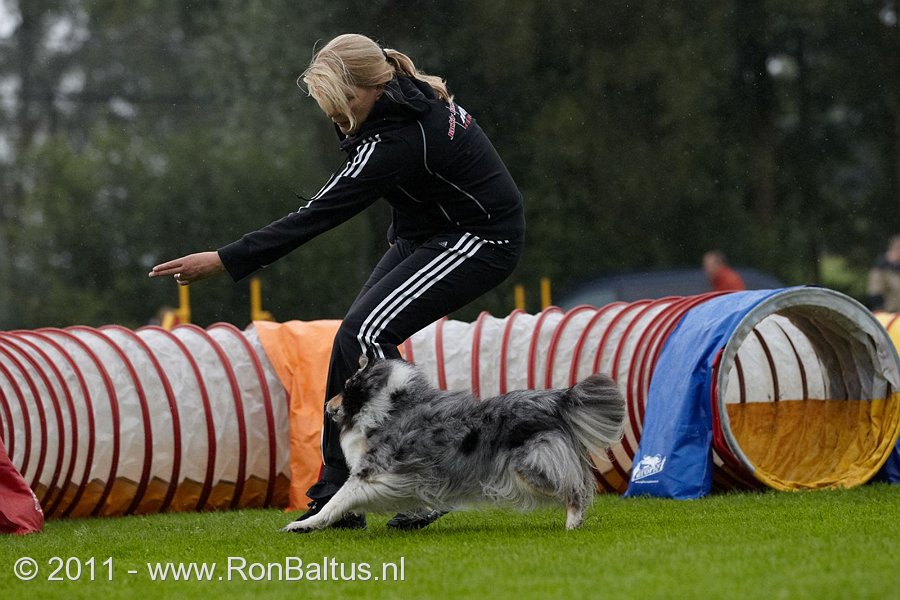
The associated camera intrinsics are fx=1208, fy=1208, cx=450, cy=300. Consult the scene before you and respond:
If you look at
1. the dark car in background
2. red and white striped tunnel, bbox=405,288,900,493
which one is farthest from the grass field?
the dark car in background

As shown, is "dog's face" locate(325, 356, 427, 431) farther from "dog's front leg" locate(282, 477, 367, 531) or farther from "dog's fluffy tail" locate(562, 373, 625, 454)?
"dog's fluffy tail" locate(562, 373, 625, 454)

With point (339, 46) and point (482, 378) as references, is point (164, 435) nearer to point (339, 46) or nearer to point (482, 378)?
point (482, 378)

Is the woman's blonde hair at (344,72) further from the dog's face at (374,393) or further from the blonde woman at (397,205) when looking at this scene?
the dog's face at (374,393)

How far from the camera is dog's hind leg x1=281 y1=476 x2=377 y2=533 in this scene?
395 centimetres

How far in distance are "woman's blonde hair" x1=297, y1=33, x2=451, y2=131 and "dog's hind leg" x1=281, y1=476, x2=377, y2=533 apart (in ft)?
3.90

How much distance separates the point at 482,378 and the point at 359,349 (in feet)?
6.70

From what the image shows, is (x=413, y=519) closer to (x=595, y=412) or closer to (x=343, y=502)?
(x=343, y=502)

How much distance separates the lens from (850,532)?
3.70 m

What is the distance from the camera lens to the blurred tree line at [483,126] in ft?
58.1

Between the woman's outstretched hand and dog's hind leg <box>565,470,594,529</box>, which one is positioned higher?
the woman's outstretched hand

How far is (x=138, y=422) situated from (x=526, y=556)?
290 cm

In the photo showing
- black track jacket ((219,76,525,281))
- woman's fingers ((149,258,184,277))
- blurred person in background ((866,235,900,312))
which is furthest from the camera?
blurred person in background ((866,235,900,312))

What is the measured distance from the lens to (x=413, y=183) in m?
4.10

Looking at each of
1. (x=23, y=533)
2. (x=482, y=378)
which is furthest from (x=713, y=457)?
(x=23, y=533)
